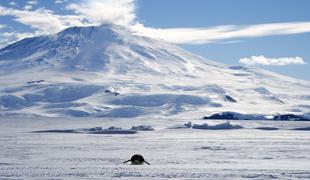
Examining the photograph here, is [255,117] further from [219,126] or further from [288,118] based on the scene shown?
[219,126]

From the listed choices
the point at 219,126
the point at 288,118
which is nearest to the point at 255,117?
the point at 288,118

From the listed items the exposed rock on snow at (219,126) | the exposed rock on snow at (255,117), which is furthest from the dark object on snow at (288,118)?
the exposed rock on snow at (219,126)

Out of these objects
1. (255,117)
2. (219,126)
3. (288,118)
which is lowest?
(219,126)

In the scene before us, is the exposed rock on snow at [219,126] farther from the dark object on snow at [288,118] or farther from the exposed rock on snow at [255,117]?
the dark object on snow at [288,118]

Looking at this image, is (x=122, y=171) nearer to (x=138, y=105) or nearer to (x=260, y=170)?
(x=260, y=170)

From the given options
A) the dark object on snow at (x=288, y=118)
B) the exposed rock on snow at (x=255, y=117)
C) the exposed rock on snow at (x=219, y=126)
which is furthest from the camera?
the exposed rock on snow at (x=255, y=117)

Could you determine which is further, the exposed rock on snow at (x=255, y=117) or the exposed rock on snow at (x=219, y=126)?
the exposed rock on snow at (x=255, y=117)

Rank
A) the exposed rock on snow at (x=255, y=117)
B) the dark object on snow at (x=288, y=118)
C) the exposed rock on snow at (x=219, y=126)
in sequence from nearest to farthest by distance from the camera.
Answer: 1. the exposed rock on snow at (x=219, y=126)
2. the dark object on snow at (x=288, y=118)
3. the exposed rock on snow at (x=255, y=117)

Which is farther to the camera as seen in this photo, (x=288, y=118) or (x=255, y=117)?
(x=255, y=117)

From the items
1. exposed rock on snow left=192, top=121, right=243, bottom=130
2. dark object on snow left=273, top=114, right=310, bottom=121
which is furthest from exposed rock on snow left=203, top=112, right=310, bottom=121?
exposed rock on snow left=192, top=121, right=243, bottom=130

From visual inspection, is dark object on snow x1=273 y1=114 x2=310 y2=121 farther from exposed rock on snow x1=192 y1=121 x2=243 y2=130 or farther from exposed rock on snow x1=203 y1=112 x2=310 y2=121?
exposed rock on snow x1=192 y1=121 x2=243 y2=130

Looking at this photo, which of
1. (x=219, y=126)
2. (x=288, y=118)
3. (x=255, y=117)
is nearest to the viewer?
(x=219, y=126)

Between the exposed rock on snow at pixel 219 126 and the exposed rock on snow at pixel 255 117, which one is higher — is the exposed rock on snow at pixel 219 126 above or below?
below

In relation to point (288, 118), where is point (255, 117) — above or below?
above
